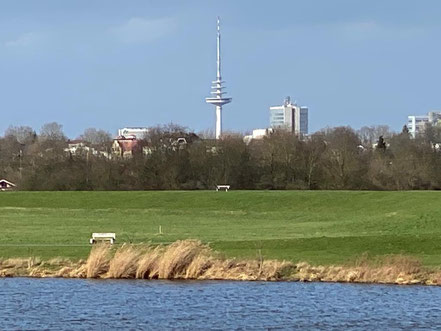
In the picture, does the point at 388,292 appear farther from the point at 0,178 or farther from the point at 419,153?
the point at 0,178

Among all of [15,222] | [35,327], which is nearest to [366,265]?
[35,327]

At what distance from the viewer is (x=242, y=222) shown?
68.2m

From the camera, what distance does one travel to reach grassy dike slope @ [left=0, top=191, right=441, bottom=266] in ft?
147

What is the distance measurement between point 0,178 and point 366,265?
9916 centimetres

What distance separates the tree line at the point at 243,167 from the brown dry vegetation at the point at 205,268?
229ft

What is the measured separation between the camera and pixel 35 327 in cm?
2841

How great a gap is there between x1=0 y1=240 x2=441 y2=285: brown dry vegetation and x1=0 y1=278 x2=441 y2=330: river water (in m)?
0.95

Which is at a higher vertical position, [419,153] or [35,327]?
[419,153]

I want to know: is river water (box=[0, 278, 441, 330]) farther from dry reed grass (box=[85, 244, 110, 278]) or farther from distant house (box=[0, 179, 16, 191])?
distant house (box=[0, 179, 16, 191])

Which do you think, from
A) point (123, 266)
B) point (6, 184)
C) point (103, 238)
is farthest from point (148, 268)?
point (6, 184)

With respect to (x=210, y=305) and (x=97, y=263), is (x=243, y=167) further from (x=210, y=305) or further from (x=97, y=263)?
(x=210, y=305)

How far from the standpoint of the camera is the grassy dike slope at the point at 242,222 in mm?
44812

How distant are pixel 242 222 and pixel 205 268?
96.6ft

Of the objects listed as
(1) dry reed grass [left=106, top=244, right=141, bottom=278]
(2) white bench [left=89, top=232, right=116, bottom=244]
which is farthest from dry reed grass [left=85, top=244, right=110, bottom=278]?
(2) white bench [left=89, top=232, right=116, bottom=244]
